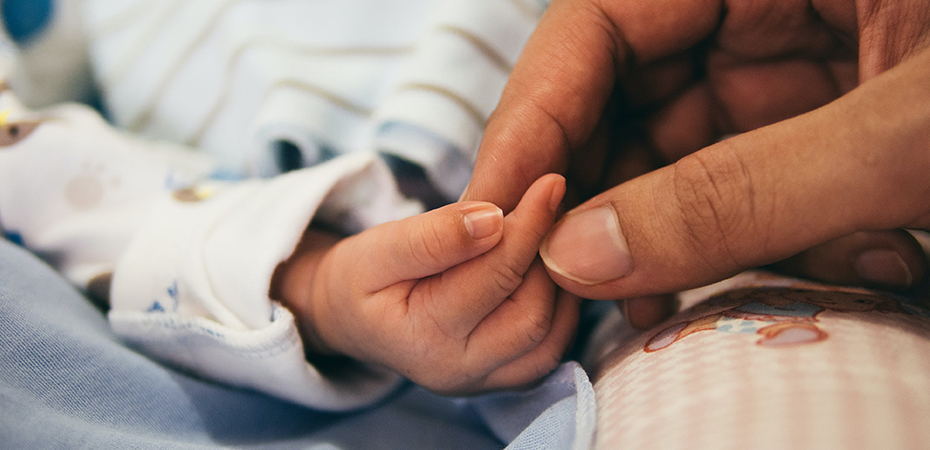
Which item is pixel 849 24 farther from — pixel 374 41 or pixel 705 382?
pixel 374 41

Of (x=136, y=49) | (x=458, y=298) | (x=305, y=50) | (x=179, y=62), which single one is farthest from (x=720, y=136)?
(x=136, y=49)

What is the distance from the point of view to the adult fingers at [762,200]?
1.15 ft

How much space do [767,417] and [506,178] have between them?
31 cm

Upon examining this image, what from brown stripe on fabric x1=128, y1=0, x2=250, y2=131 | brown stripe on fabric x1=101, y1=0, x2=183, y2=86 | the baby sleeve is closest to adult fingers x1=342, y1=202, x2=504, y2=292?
the baby sleeve

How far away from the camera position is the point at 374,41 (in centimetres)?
83

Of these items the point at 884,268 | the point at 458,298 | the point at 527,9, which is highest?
the point at 527,9

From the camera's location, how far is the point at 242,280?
1.89 ft

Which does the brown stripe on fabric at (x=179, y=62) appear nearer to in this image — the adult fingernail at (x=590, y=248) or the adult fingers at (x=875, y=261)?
the adult fingernail at (x=590, y=248)

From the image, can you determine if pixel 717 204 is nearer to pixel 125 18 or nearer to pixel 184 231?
pixel 184 231

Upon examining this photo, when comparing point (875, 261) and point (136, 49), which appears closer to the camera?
point (875, 261)

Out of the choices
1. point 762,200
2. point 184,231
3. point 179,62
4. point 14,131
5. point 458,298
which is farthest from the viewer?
point 179,62

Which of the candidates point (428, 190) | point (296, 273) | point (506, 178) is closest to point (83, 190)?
point (296, 273)

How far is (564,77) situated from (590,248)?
206 mm

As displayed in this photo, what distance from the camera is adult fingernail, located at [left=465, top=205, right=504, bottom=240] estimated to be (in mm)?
466
